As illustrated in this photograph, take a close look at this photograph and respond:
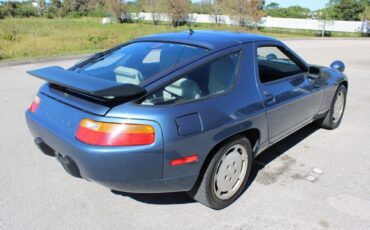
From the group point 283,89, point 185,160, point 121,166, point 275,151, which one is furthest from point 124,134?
point 275,151

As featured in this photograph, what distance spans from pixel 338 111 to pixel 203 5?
5117 centimetres

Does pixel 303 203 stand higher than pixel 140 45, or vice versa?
pixel 140 45

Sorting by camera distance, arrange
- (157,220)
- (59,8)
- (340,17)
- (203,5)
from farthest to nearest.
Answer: (59,8) → (340,17) → (203,5) → (157,220)

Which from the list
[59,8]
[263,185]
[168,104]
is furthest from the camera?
[59,8]

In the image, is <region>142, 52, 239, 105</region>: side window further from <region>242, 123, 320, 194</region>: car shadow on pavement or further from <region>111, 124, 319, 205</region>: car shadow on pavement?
<region>242, 123, 320, 194</region>: car shadow on pavement

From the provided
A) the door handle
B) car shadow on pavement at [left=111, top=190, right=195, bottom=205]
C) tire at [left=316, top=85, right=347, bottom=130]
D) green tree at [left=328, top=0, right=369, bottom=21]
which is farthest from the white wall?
car shadow on pavement at [left=111, top=190, right=195, bottom=205]

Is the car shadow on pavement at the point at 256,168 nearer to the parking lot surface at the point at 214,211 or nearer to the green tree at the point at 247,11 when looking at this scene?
the parking lot surface at the point at 214,211

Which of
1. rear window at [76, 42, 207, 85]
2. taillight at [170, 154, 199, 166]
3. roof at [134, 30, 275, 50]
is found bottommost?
taillight at [170, 154, 199, 166]

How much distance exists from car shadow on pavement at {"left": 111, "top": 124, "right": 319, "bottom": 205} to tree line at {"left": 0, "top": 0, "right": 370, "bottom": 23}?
37821mm

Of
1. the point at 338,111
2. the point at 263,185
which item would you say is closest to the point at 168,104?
the point at 263,185

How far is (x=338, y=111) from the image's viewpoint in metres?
5.10

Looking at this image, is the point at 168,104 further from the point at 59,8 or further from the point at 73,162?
the point at 59,8

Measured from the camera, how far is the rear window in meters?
2.81

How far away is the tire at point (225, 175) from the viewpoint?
2.74m
